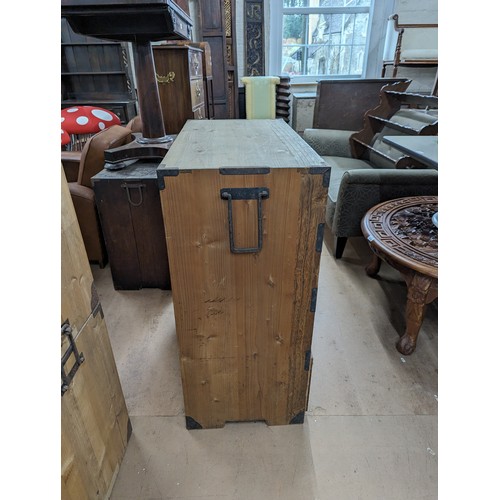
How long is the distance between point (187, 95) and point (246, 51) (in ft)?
9.76

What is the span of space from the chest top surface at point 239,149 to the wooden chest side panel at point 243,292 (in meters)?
0.04

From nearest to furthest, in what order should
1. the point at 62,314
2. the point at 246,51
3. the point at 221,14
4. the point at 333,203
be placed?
the point at 62,314, the point at 333,203, the point at 221,14, the point at 246,51

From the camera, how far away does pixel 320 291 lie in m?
1.96

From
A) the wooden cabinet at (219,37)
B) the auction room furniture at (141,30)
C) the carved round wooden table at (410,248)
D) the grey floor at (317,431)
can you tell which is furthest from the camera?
the wooden cabinet at (219,37)

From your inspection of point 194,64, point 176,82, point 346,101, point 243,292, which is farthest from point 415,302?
point 346,101

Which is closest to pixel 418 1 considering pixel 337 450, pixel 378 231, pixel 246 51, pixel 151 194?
pixel 246 51

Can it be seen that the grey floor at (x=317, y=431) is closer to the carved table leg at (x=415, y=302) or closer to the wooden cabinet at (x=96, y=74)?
the carved table leg at (x=415, y=302)

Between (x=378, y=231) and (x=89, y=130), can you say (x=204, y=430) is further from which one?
(x=89, y=130)

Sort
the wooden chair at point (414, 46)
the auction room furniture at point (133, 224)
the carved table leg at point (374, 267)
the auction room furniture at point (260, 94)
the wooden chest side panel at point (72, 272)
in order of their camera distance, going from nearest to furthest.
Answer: the wooden chest side panel at point (72, 272), the auction room furniture at point (133, 224), the carved table leg at point (374, 267), the wooden chair at point (414, 46), the auction room furniture at point (260, 94)

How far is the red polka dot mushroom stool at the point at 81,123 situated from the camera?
10.5ft

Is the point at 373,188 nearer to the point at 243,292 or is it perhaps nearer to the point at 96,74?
the point at 243,292

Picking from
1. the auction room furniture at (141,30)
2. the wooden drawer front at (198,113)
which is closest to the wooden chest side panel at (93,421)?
the auction room furniture at (141,30)

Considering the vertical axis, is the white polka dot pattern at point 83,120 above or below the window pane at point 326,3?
below

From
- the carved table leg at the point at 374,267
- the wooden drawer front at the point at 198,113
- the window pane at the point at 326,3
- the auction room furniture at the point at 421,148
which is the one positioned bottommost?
the carved table leg at the point at 374,267
